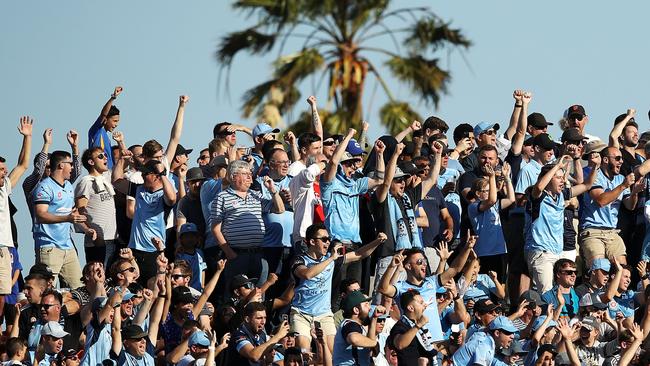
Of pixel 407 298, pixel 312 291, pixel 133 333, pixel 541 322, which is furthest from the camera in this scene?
pixel 541 322

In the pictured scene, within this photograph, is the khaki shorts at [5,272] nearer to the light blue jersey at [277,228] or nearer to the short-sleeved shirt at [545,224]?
the light blue jersey at [277,228]

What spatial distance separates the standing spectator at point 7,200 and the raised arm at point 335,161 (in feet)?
11.2

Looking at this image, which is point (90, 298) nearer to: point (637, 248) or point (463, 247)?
point (463, 247)

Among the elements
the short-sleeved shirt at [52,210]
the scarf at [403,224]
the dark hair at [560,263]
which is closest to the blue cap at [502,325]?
the dark hair at [560,263]

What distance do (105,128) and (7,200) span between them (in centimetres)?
222

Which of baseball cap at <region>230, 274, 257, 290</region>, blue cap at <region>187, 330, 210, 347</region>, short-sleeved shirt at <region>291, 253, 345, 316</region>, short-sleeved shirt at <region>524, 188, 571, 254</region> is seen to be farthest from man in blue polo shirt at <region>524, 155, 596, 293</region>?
blue cap at <region>187, 330, 210, 347</region>

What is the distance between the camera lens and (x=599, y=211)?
23.4 meters

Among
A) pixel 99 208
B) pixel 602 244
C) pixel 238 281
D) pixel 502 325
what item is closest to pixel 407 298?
pixel 502 325

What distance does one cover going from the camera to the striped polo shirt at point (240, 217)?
2166 cm

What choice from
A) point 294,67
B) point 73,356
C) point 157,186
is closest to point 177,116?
point 157,186

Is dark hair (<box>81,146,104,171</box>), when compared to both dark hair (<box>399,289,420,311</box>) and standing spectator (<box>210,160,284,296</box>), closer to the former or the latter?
standing spectator (<box>210,160,284,296</box>)

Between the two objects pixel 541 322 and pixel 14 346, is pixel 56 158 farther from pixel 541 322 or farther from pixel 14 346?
pixel 541 322

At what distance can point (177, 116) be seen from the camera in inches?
924

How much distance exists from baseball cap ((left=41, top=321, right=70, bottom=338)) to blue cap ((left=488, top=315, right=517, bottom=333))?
4274 mm
